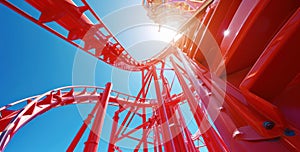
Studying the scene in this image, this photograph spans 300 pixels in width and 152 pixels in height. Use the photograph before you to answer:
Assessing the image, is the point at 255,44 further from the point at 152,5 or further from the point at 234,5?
the point at 152,5

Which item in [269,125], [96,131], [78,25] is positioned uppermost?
[78,25]

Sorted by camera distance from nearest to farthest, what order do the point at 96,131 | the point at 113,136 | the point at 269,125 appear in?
the point at 269,125, the point at 96,131, the point at 113,136

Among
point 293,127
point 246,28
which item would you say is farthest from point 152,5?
point 293,127

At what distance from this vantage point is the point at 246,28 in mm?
779

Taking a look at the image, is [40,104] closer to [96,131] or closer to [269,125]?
[96,131]

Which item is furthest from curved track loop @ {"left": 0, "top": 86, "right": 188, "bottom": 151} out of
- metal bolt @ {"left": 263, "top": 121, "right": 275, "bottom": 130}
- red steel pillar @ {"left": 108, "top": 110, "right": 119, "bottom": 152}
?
metal bolt @ {"left": 263, "top": 121, "right": 275, "bottom": 130}

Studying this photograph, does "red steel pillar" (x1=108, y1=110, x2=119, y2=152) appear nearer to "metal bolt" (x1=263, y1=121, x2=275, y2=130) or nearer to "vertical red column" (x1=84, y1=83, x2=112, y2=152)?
"vertical red column" (x1=84, y1=83, x2=112, y2=152)

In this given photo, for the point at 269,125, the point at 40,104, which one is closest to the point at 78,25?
the point at 40,104

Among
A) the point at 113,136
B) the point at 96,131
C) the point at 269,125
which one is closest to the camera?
the point at 269,125

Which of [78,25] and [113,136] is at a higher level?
[78,25]

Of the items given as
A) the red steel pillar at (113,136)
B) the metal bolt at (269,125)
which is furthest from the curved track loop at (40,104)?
the metal bolt at (269,125)

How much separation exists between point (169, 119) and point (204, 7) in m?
1.62

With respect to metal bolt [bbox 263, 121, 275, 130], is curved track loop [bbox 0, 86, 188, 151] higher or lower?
higher

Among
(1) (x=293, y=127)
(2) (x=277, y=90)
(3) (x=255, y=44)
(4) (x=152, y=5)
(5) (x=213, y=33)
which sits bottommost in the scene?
(1) (x=293, y=127)
